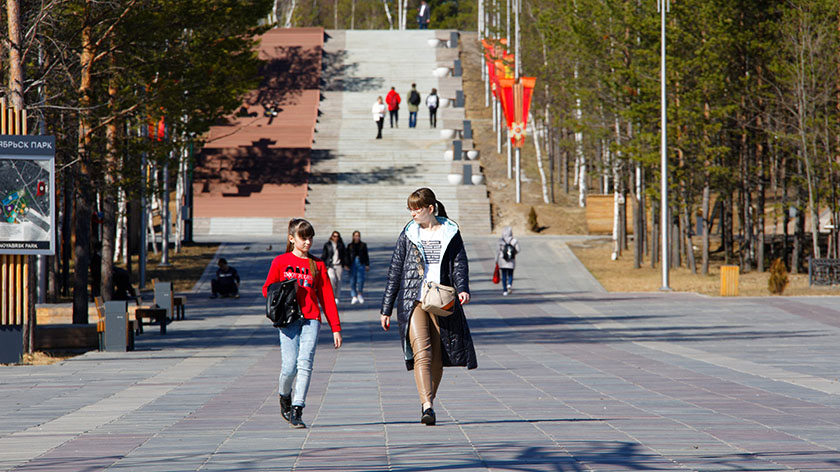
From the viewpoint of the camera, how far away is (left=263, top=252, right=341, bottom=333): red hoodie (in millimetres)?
8661

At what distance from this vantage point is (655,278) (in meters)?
34.4

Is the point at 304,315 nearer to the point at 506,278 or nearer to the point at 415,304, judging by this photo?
the point at 415,304

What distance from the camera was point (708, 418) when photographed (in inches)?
354

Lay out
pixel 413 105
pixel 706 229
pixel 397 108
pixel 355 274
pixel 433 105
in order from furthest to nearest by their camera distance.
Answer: pixel 397 108 < pixel 433 105 < pixel 413 105 < pixel 706 229 < pixel 355 274

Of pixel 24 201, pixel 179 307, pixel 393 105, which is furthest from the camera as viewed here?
pixel 393 105

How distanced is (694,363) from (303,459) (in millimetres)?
8590

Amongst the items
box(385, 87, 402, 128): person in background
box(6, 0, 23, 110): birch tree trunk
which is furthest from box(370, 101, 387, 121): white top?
box(6, 0, 23, 110): birch tree trunk

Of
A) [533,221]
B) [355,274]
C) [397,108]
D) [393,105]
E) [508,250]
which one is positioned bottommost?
[355,274]

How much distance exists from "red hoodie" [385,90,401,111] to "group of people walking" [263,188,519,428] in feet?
163

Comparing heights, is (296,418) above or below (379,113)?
below

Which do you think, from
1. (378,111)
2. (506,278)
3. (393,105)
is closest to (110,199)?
(506,278)

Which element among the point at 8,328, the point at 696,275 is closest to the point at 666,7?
the point at 696,275

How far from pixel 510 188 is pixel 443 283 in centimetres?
4543

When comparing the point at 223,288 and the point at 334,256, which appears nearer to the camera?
the point at 334,256
